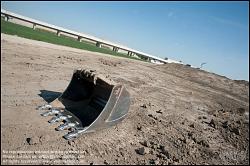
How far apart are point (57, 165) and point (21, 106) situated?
2.54 meters

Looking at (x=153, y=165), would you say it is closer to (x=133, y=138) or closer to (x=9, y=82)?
(x=133, y=138)

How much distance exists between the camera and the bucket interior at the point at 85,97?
5941mm

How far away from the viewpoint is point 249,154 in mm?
6125

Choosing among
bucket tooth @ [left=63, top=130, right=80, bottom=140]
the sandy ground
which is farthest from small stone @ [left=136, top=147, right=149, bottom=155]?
bucket tooth @ [left=63, top=130, right=80, bottom=140]

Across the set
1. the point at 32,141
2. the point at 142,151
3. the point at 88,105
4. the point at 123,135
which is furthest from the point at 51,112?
the point at 142,151

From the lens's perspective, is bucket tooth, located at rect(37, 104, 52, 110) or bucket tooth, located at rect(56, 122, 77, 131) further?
bucket tooth, located at rect(37, 104, 52, 110)

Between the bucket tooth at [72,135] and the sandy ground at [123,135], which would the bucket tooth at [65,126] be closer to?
the sandy ground at [123,135]

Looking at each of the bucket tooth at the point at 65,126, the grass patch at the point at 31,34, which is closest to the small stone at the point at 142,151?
Result: the bucket tooth at the point at 65,126

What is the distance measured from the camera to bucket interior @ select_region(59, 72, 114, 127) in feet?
19.5

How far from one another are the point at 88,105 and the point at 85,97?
0.86ft

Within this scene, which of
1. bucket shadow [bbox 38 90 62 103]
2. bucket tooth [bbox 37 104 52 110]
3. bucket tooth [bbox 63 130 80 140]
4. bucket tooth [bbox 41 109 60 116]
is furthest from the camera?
bucket shadow [bbox 38 90 62 103]

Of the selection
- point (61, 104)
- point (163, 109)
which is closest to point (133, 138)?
point (61, 104)

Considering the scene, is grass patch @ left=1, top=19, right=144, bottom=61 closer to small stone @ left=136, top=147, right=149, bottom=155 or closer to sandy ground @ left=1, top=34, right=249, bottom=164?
sandy ground @ left=1, top=34, right=249, bottom=164

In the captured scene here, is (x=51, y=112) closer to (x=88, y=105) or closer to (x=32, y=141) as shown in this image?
(x=88, y=105)
